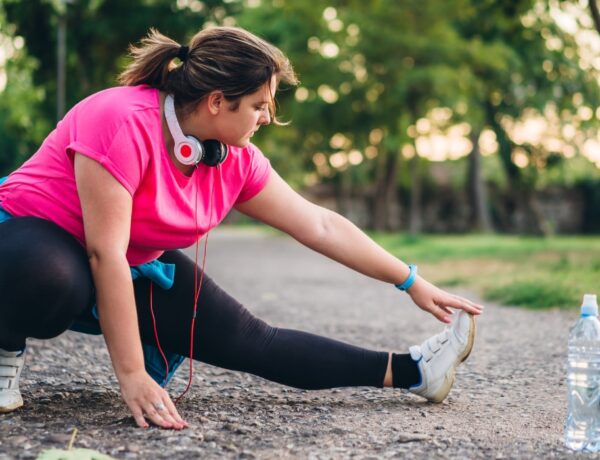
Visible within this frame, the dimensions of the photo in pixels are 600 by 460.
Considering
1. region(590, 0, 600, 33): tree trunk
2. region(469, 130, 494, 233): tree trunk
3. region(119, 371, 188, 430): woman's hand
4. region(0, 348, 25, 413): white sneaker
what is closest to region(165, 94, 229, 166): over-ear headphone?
region(119, 371, 188, 430): woman's hand

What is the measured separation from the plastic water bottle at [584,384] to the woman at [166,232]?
0.43 m

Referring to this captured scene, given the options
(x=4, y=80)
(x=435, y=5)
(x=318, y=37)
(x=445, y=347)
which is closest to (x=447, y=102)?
(x=435, y=5)

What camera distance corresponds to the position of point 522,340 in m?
5.05

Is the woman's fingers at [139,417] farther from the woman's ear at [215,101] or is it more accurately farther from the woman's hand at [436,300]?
the woman's hand at [436,300]

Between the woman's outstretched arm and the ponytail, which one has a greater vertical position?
the ponytail

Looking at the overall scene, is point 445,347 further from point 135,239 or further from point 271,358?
point 135,239

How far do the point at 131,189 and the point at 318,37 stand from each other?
2115cm

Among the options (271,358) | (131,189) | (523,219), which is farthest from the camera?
(523,219)

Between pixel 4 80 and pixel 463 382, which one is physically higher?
Answer: pixel 4 80

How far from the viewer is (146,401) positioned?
2477 mm

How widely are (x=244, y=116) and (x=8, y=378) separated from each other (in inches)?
48.5

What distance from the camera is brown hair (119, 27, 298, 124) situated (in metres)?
2.53

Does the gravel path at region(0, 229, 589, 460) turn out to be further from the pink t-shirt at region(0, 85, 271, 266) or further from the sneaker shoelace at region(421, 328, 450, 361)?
the pink t-shirt at region(0, 85, 271, 266)

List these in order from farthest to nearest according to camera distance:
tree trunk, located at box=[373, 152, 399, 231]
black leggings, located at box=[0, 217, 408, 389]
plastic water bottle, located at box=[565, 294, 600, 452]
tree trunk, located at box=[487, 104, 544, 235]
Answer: tree trunk, located at box=[373, 152, 399, 231]
tree trunk, located at box=[487, 104, 544, 235]
black leggings, located at box=[0, 217, 408, 389]
plastic water bottle, located at box=[565, 294, 600, 452]
